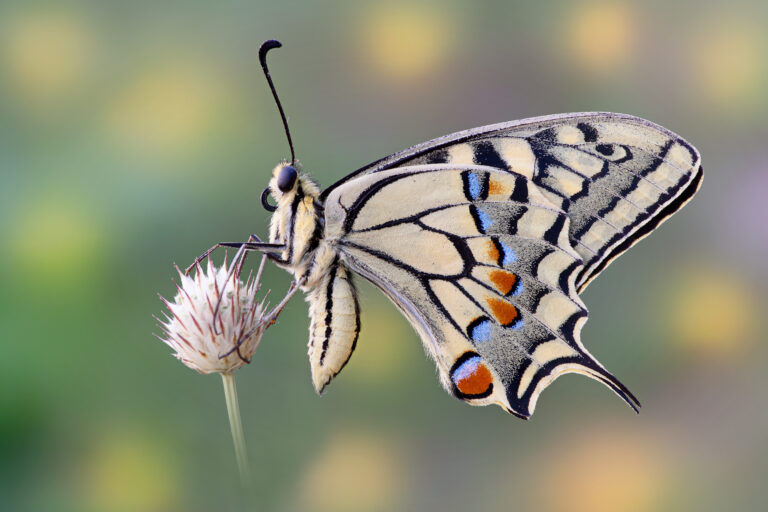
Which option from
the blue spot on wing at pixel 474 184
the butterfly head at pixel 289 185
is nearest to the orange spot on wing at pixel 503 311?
the blue spot on wing at pixel 474 184

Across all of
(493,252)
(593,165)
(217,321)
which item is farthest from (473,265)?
(217,321)

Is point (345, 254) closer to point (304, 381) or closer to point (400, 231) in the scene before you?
point (400, 231)

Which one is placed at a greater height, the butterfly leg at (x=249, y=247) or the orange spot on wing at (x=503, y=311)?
the butterfly leg at (x=249, y=247)

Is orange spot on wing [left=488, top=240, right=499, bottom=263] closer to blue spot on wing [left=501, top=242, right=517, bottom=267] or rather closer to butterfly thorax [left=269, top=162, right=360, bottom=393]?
blue spot on wing [left=501, top=242, right=517, bottom=267]

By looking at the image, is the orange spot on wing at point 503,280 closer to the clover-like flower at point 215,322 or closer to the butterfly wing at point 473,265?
the butterfly wing at point 473,265

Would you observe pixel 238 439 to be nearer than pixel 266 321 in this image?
Yes

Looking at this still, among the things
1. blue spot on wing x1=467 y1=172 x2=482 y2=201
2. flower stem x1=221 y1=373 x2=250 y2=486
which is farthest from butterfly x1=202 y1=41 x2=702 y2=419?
flower stem x1=221 y1=373 x2=250 y2=486

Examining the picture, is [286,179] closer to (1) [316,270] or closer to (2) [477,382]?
(1) [316,270]
